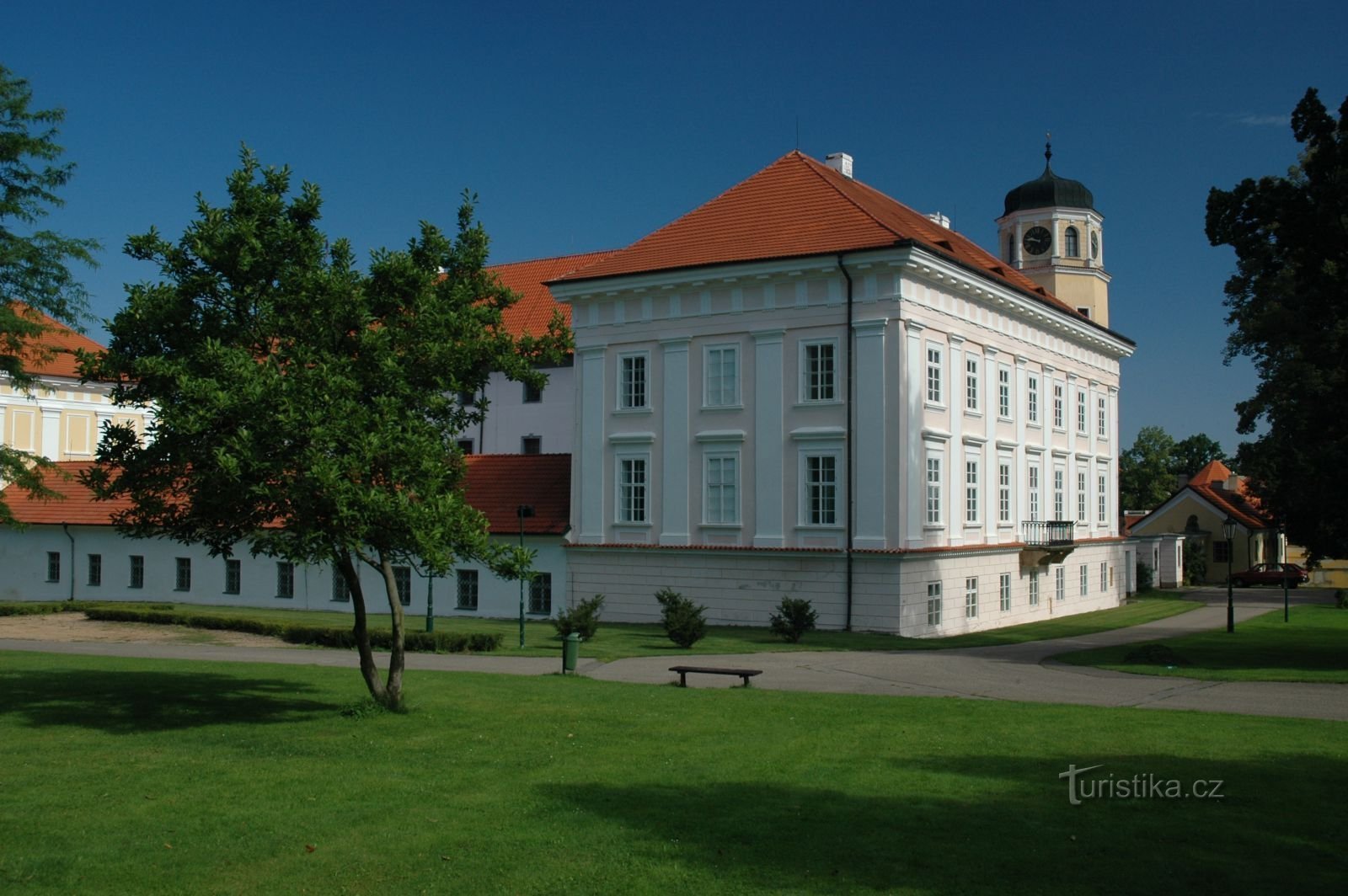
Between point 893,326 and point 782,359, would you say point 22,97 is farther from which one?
point 893,326

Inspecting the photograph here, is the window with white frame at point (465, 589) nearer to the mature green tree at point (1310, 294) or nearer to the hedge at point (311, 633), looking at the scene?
the hedge at point (311, 633)

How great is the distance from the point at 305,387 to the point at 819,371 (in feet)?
71.0

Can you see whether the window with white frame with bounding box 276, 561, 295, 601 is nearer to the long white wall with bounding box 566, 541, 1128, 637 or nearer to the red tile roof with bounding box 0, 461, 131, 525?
the red tile roof with bounding box 0, 461, 131, 525

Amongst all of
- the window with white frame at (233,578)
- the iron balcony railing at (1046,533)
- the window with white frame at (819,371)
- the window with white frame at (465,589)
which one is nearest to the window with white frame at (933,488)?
the window with white frame at (819,371)

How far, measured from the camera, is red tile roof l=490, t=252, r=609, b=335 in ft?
163

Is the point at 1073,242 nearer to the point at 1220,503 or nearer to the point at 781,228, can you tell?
the point at 781,228

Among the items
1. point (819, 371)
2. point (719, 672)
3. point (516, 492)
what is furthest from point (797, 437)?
point (719, 672)

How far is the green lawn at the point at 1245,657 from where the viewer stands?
76.4 feet

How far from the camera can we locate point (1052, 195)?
5466 centimetres

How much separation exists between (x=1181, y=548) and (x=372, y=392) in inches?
2452

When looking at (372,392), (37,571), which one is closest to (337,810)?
(372,392)

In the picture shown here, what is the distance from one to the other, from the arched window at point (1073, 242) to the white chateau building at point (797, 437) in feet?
36.8

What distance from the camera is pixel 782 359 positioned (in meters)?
35.0

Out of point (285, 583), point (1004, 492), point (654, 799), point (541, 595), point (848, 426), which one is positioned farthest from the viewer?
point (285, 583)
